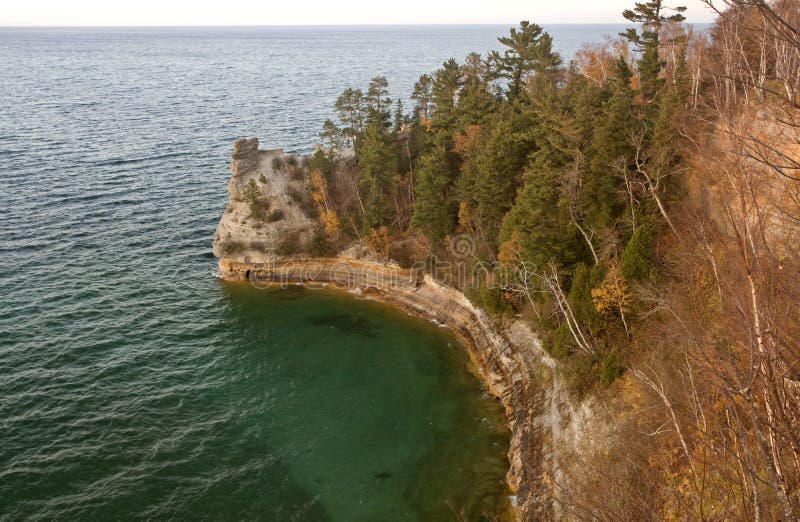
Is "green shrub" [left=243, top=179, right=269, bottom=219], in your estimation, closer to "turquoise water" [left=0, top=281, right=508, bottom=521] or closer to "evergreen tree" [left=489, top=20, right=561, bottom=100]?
"turquoise water" [left=0, top=281, right=508, bottom=521]

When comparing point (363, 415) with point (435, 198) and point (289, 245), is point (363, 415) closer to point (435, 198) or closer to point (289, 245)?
point (435, 198)

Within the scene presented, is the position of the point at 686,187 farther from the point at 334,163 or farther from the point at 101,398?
the point at 101,398

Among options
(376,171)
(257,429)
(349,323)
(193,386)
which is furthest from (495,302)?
(193,386)

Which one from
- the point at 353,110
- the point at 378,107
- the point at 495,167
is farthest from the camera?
the point at 353,110

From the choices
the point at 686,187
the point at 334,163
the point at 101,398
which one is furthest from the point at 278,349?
the point at 686,187

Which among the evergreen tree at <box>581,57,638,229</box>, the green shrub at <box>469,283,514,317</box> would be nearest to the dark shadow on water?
the green shrub at <box>469,283,514,317</box>

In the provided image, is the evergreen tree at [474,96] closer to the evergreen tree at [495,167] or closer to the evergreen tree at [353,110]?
the evergreen tree at [495,167]
